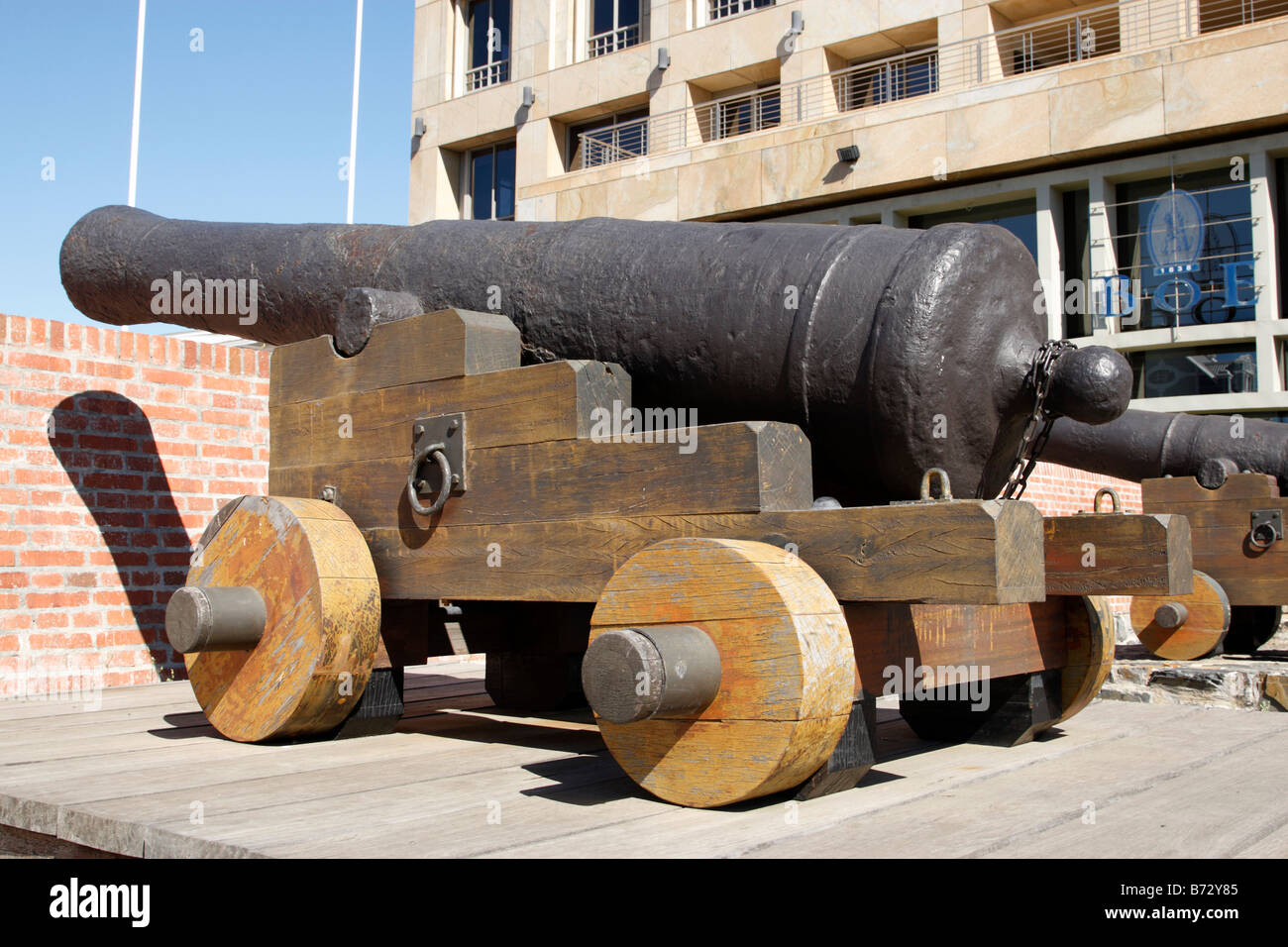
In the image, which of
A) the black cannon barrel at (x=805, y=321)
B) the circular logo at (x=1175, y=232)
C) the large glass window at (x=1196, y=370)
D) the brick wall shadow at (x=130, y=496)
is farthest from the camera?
the circular logo at (x=1175, y=232)

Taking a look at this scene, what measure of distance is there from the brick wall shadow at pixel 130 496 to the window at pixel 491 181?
1939 centimetres

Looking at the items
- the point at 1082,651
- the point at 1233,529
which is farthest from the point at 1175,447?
the point at 1082,651

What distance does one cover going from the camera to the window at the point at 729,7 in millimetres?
21031

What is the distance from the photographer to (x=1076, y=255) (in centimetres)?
1833

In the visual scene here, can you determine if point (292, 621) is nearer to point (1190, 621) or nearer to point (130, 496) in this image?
point (130, 496)

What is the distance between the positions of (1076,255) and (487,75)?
12.6 m

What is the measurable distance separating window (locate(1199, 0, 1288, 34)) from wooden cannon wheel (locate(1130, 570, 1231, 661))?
12.5 metres

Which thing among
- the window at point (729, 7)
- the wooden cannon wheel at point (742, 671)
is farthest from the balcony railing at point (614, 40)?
the wooden cannon wheel at point (742, 671)

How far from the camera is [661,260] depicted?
3.22 metres

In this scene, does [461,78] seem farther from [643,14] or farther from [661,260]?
[661,260]

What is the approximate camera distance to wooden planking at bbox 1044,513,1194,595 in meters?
2.98

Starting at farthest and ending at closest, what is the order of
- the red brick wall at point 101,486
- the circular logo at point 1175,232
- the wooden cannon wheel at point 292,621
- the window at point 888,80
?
the window at point 888,80 < the circular logo at point 1175,232 < the red brick wall at point 101,486 < the wooden cannon wheel at point 292,621

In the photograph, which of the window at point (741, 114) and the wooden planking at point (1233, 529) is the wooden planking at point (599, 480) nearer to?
the wooden planking at point (1233, 529)

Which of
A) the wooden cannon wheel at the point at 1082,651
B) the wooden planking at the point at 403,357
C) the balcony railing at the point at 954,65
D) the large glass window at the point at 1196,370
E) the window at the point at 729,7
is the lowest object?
the wooden cannon wheel at the point at 1082,651
